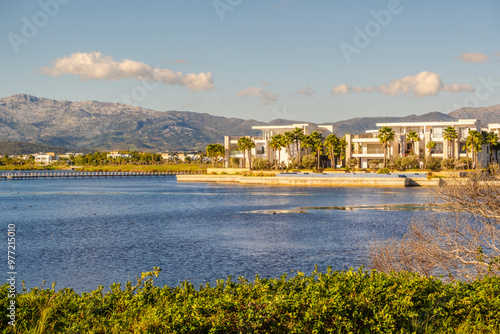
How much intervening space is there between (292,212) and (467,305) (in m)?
42.6

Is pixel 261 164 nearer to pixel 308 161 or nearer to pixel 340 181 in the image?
pixel 308 161

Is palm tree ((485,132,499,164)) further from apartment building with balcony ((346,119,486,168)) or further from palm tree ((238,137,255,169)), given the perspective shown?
palm tree ((238,137,255,169))

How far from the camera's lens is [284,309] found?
26.8 feet

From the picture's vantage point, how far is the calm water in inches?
932

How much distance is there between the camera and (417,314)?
27.2ft

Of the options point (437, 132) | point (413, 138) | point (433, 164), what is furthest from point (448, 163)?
point (437, 132)

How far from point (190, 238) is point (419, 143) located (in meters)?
87.8

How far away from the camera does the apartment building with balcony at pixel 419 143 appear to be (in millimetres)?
107312

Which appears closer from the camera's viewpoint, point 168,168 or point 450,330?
point 450,330

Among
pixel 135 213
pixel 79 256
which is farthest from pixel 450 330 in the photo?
pixel 135 213

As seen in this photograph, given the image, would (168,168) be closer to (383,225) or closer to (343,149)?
(343,149)

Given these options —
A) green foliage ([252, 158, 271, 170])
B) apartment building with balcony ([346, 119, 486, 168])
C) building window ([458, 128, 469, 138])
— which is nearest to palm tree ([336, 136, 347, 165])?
apartment building with balcony ([346, 119, 486, 168])

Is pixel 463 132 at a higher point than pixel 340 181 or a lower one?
higher

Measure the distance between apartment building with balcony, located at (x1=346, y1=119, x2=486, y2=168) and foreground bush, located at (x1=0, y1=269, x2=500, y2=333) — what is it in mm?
102059
